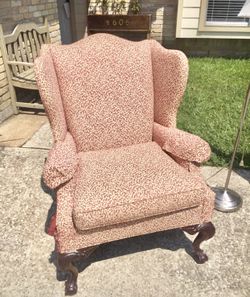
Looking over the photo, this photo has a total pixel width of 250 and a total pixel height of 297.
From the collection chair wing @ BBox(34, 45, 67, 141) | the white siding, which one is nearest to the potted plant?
the white siding

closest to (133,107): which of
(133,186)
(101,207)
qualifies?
(133,186)

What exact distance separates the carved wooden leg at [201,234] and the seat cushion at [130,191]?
0.22m

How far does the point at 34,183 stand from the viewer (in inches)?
117

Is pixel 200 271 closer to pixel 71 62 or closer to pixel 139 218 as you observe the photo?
pixel 139 218

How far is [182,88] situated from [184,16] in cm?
487

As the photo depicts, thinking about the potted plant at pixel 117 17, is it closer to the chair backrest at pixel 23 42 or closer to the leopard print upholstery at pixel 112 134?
the chair backrest at pixel 23 42

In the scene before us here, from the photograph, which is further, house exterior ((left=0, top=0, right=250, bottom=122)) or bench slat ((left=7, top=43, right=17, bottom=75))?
house exterior ((left=0, top=0, right=250, bottom=122))

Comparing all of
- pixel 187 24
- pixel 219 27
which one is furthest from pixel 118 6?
pixel 219 27

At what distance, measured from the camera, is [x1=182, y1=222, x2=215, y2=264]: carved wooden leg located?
207cm

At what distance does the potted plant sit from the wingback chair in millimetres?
4541

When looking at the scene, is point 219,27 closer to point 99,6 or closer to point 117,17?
point 117,17

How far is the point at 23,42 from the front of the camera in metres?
4.47

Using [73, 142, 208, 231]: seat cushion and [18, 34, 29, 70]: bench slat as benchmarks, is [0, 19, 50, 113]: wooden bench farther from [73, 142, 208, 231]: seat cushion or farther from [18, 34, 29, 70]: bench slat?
[73, 142, 208, 231]: seat cushion

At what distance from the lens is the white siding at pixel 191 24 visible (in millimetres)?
6387
